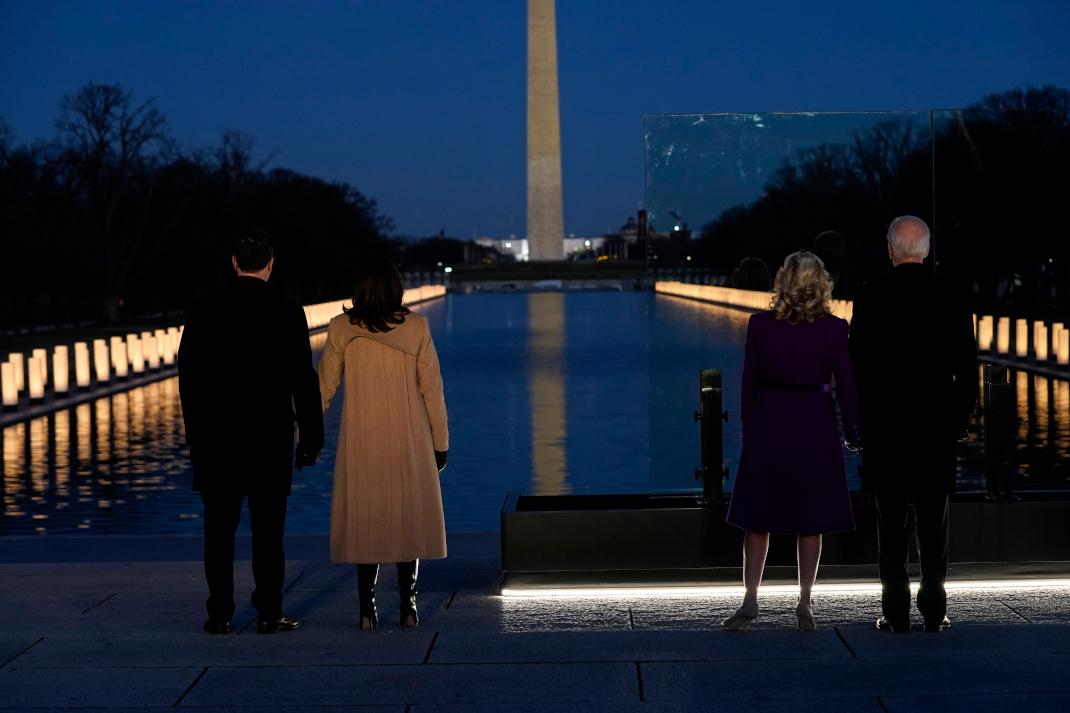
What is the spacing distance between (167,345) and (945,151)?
2656cm

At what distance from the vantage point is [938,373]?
7.54 metres

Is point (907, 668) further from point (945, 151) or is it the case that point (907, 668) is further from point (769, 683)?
point (945, 151)

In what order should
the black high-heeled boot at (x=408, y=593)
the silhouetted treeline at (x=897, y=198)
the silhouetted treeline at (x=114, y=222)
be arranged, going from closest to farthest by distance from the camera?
the black high-heeled boot at (x=408, y=593) → the silhouetted treeline at (x=897, y=198) → the silhouetted treeline at (x=114, y=222)

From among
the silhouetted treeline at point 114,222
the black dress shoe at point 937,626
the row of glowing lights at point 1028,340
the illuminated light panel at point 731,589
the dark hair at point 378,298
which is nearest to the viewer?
the black dress shoe at point 937,626

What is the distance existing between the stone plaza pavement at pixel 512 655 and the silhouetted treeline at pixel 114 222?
1436 inches

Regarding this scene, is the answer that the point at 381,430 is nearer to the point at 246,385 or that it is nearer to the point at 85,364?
the point at 246,385

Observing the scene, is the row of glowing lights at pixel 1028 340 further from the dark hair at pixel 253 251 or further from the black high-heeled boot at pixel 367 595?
the dark hair at pixel 253 251

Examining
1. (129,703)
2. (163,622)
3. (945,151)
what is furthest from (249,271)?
(945,151)

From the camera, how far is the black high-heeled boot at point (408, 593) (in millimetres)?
7820

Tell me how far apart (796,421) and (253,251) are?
2.49m

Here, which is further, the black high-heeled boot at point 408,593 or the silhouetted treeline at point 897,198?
the silhouetted treeline at point 897,198

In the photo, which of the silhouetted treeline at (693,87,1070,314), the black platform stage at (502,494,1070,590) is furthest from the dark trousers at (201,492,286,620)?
the silhouetted treeline at (693,87,1070,314)

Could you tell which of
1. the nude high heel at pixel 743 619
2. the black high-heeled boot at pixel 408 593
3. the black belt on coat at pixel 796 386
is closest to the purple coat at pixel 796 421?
the black belt on coat at pixel 796 386

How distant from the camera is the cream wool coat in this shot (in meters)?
7.75
